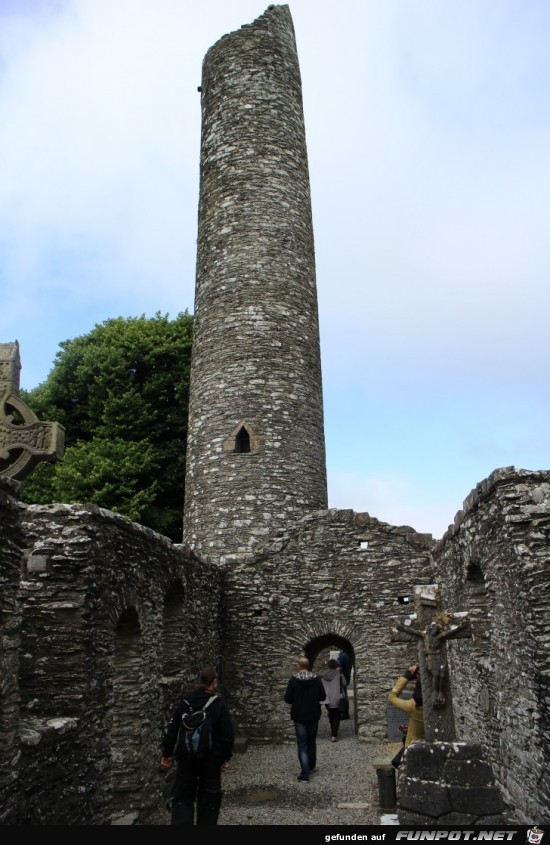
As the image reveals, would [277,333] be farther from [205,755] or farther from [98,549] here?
[205,755]

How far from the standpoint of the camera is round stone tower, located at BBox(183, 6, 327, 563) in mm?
13609

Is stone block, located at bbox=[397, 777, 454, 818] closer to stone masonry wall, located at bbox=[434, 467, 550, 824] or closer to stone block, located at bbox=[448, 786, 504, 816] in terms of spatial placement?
stone block, located at bbox=[448, 786, 504, 816]

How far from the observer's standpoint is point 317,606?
41.2ft

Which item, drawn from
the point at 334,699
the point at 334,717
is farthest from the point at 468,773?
the point at 334,717

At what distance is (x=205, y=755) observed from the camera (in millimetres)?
5098

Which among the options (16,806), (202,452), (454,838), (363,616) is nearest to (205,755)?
(16,806)

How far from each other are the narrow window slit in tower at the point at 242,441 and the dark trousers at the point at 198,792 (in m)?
8.93

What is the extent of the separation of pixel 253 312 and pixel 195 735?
34.8ft

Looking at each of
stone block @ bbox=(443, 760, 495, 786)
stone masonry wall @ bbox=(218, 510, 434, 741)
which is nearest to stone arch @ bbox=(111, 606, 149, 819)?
stone block @ bbox=(443, 760, 495, 786)

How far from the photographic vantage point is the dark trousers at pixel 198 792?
5086mm

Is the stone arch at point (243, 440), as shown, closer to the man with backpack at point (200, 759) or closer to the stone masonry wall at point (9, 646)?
the man with backpack at point (200, 759)

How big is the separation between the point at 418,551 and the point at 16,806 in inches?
362

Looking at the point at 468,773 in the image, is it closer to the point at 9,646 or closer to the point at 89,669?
the point at 89,669

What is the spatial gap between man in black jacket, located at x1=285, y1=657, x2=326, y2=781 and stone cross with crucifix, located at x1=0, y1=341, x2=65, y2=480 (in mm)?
5175
